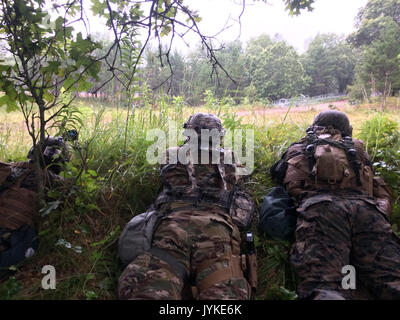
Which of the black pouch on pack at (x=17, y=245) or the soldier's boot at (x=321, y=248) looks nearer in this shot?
the soldier's boot at (x=321, y=248)

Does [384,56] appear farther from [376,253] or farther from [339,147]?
[376,253]

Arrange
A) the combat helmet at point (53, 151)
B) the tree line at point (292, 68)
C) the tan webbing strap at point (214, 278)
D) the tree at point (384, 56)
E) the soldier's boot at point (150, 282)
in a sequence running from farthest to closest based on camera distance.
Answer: the tree at point (384, 56) < the tree line at point (292, 68) < the combat helmet at point (53, 151) < the tan webbing strap at point (214, 278) < the soldier's boot at point (150, 282)

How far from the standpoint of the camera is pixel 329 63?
7469mm

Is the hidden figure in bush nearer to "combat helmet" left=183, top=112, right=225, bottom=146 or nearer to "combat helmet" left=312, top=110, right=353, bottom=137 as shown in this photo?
"combat helmet" left=183, top=112, right=225, bottom=146

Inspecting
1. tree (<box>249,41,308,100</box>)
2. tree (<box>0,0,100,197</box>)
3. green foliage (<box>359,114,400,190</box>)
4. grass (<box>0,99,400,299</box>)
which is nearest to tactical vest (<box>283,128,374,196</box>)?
grass (<box>0,99,400,299</box>)

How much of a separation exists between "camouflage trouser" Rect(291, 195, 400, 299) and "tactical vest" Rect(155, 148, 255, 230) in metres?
0.51

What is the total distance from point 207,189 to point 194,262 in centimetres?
66

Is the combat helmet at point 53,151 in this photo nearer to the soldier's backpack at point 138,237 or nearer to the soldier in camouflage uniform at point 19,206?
Result: the soldier in camouflage uniform at point 19,206

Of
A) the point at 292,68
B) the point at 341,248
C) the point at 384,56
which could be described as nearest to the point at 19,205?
the point at 341,248

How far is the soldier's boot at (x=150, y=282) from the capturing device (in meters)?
1.65

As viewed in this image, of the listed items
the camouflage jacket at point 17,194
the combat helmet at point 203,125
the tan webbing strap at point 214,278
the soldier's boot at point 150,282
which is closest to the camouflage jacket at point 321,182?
the combat helmet at point 203,125

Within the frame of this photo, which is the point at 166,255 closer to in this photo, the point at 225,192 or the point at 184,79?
the point at 225,192

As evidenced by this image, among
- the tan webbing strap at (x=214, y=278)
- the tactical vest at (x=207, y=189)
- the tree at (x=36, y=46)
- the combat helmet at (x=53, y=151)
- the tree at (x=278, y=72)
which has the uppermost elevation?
the tree at (x=278, y=72)

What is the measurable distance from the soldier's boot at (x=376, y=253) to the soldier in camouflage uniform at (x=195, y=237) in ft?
2.97
